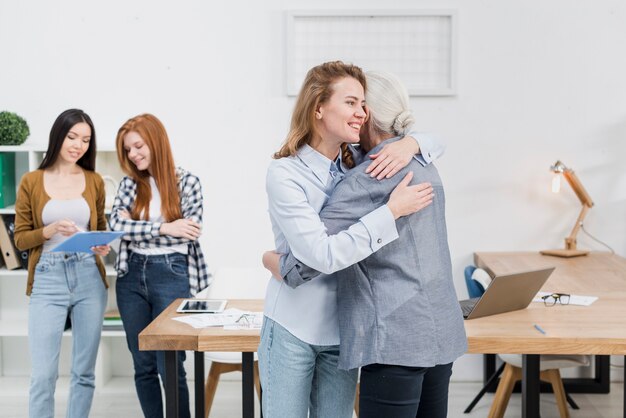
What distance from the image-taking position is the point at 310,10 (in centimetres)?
434

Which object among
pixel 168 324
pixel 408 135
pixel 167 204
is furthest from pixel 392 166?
pixel 167 204

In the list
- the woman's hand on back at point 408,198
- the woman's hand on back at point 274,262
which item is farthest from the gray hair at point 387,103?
the woman's hand on back at point 274,262

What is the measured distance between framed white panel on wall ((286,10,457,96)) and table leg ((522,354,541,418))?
214cm

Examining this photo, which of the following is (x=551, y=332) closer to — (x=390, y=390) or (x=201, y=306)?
(x=390, y=390)

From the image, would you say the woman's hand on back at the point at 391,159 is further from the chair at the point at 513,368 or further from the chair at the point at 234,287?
the chair at the point at 234,287

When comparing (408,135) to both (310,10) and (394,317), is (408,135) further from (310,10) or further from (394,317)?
(310,10)

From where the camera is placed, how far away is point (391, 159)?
1781mm

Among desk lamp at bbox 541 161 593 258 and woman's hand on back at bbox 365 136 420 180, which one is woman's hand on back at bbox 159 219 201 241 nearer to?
woman's hand on back at bbox 365 136 420 180

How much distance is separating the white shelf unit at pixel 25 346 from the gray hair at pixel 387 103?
280 centimetres

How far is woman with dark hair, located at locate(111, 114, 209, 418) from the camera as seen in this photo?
10.2 feet

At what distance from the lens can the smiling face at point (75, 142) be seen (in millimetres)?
3225

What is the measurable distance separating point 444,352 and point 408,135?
0.54m

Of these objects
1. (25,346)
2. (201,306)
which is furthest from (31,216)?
(25,346)

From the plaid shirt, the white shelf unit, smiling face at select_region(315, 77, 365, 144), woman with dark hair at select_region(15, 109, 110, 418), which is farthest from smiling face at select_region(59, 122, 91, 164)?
smiling face at select_region(315, 77, 365, 144)
